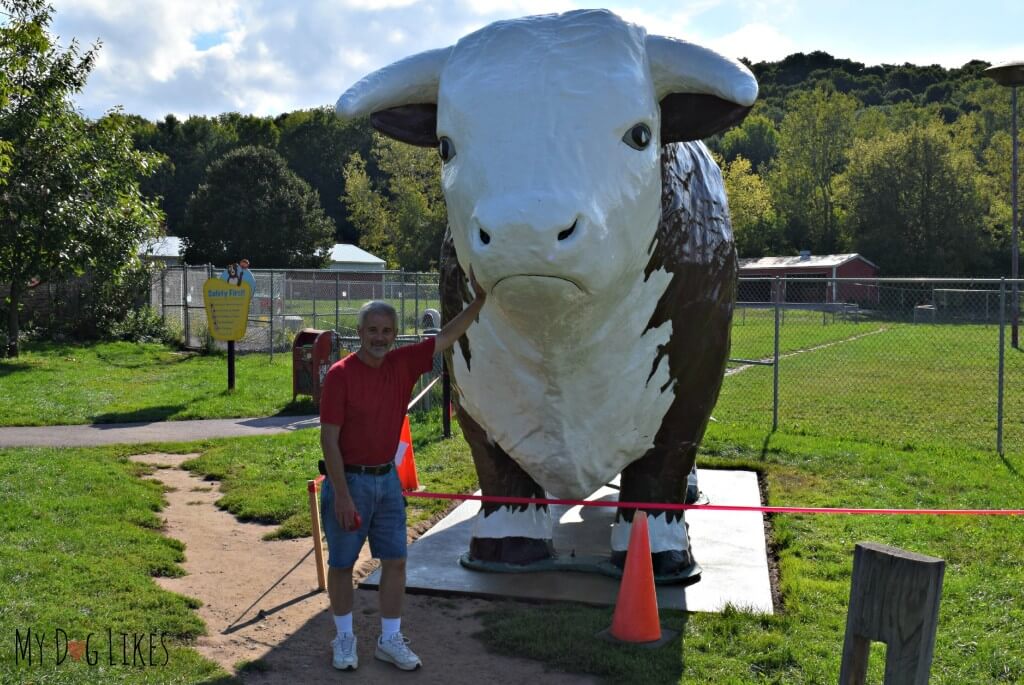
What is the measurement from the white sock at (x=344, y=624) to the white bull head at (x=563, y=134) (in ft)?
4.61

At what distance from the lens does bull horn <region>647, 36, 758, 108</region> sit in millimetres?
3506

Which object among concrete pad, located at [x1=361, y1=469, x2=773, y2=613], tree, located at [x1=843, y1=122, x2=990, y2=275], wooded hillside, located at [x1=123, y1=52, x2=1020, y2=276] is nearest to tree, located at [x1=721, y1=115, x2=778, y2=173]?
wooded hillside, located at [x1=123, y1=52, x2=1020, y2=276]

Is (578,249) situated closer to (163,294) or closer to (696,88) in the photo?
(696,88)

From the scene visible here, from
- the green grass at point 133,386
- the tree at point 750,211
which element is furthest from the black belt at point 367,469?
the tree at point 750,211

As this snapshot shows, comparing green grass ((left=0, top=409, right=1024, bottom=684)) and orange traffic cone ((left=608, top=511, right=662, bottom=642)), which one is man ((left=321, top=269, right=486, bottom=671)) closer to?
green grass ((left=0, top=409, right=1024, bottom=684))

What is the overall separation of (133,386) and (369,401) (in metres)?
10.5

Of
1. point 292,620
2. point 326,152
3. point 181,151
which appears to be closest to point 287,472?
point 292,620

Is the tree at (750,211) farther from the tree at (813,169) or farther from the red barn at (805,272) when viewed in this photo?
the red barn at (805,272)

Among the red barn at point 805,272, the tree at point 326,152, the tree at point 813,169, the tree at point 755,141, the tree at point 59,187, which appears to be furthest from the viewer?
the tree at point 755,141

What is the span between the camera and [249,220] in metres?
43.8

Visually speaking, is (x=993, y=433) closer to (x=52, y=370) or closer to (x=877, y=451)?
(x=877, y=451)

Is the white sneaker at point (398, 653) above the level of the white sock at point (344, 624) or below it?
below

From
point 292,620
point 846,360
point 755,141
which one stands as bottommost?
point 292,620

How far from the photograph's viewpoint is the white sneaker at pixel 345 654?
12.8 ft
